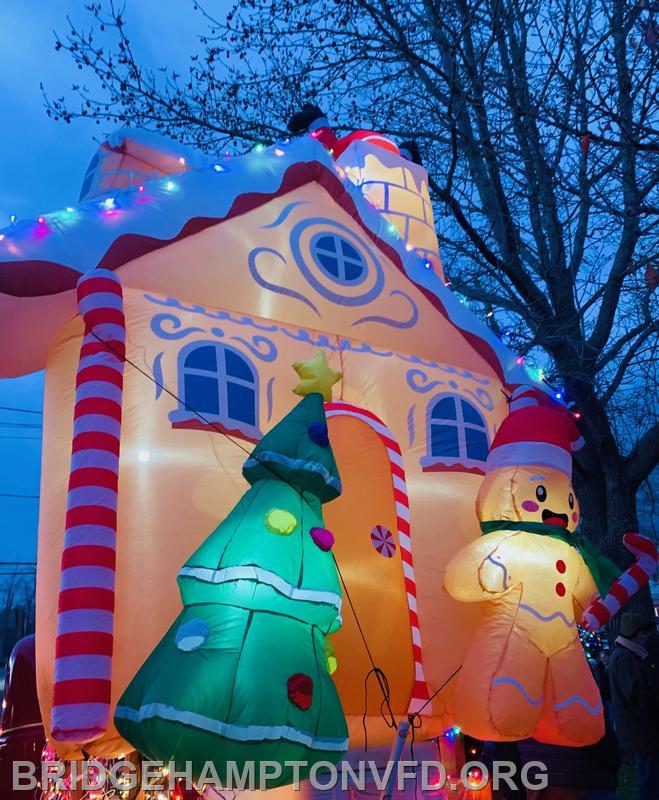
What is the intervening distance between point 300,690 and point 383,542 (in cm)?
150

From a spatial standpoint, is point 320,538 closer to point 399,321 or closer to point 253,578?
point 253,578

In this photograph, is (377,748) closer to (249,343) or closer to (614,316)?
(249,343)

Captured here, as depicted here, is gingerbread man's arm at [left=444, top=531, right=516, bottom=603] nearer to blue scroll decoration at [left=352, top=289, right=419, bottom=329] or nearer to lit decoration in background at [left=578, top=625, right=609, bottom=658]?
blue scroll decoration at [left=352, top=289, right=419, bottom=329]

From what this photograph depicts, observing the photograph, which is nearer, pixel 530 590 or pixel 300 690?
pixel 300 690

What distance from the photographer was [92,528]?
3.20 m

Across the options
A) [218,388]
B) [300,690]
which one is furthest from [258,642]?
[218,388]

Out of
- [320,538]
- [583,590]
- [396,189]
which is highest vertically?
[396,189]

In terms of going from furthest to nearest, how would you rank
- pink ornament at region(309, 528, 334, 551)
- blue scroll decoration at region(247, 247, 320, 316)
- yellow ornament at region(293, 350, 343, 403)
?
blue scroll decoration at region(247, 247, 320, 316), yellow ornament at region(293, 350, 343, 403), pink ornament at region(309, 528, 334, 551)

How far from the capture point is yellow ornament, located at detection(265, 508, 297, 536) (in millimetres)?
3166

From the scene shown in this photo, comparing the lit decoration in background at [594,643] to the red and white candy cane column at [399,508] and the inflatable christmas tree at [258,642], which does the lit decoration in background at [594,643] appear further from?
the inflatable christmas tree at [258,642]

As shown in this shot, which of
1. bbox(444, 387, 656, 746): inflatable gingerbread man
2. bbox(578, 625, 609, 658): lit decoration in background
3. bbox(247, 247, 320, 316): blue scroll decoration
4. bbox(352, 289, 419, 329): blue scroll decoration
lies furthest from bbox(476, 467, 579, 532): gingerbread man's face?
bbox(578, 625, 609, 658): lit decoration in background

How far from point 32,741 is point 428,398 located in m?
3.25

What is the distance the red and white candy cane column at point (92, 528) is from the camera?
9.72 ft

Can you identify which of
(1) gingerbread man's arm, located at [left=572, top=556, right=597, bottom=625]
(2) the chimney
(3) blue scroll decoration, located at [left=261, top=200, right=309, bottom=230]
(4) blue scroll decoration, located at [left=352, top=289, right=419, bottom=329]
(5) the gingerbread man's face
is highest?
(2) the chimney
